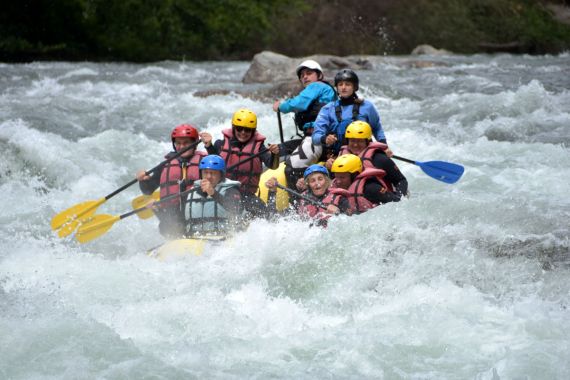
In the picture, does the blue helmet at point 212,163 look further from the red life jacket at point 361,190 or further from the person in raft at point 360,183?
the red life jacket at point 361,190

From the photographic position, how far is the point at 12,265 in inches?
246

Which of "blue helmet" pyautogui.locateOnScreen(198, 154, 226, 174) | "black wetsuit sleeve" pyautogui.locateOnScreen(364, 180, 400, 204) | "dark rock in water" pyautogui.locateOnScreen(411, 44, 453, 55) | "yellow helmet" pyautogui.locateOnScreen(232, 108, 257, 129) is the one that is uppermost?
"yellow helmet" pyautogui.locateOnScreen(232, 108, 257, 129)

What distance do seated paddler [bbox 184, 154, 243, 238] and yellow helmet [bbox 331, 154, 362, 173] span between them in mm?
835

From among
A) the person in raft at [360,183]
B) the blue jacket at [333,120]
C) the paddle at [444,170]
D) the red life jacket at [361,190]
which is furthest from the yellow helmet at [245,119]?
the paddle at [444,170]

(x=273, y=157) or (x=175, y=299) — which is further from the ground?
(x=273, y=157)

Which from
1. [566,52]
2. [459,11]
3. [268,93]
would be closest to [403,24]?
[459,11]

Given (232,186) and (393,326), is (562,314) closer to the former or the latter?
(393,326)

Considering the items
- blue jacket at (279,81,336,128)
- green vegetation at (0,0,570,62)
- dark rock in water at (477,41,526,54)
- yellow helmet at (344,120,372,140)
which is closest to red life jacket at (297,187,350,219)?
yellow helmet at (344,120,372,140)

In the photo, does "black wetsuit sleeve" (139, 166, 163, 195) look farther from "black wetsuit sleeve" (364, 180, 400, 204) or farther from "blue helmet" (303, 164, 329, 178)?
"black wetsuit sleeve" (364, 180, 400, 204)

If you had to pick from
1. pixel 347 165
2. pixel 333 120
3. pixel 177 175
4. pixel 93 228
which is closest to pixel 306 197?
pixel 347 165

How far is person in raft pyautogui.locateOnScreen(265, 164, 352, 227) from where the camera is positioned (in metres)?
6.44

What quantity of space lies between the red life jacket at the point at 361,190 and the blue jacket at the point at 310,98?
1.30m

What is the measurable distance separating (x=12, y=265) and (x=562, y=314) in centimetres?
401

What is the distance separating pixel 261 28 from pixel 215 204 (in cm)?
2061
